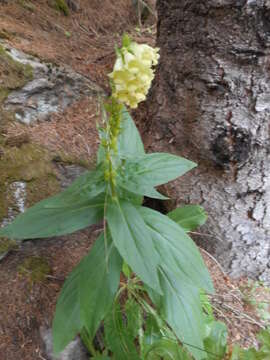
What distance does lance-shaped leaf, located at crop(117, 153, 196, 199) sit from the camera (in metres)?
1.24

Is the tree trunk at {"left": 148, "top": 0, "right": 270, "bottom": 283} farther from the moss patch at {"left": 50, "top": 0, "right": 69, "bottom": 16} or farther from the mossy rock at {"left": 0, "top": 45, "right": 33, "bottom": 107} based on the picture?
the moss patch at {"left": 50, "top": 0, "right": 69, "bottom": 16}

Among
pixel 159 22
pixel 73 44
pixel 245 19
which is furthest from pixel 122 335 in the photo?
pixel 73 44

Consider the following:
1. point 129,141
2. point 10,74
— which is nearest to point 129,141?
point 129,141

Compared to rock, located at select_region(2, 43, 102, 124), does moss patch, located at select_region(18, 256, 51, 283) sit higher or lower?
lower

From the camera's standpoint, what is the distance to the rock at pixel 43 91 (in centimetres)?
212

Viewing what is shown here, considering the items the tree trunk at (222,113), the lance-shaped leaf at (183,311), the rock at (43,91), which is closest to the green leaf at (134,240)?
the lance-shaped leaf at (183,311)

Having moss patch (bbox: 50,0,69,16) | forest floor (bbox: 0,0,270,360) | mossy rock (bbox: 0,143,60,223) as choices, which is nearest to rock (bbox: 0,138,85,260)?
mossy rock (bbox: 0,143,60,223)

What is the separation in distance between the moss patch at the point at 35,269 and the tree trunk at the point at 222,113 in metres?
0.84

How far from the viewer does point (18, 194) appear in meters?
1.80

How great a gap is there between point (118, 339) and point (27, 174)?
971 mm

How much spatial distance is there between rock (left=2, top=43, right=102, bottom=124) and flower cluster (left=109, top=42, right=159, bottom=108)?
1293 millimetres

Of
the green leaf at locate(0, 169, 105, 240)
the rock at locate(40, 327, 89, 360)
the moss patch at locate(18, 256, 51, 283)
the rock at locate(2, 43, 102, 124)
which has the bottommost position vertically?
the rock at locate(40, 327, 89, 360)

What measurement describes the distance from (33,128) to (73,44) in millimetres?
1148

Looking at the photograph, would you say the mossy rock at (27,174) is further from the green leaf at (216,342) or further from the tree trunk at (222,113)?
the green leaf at (216,342)
